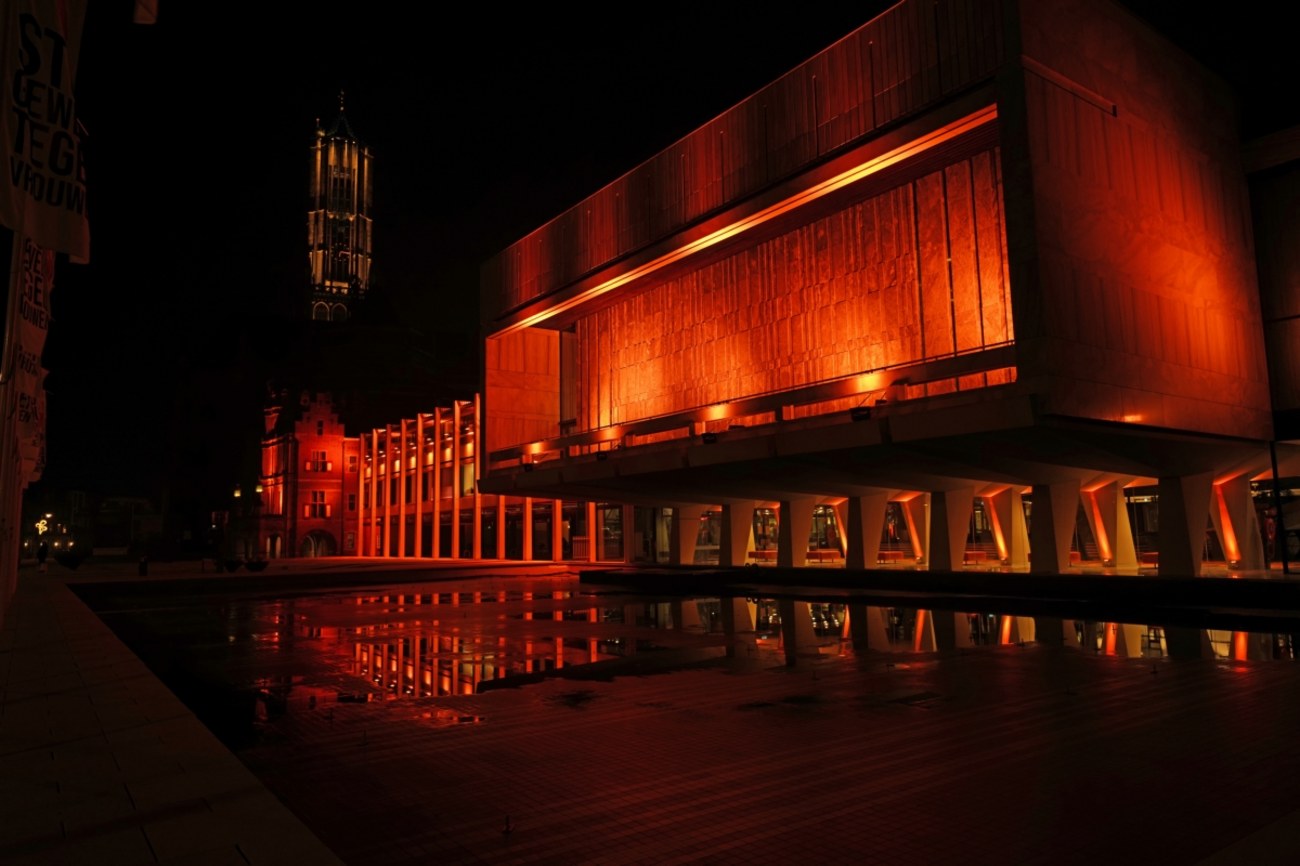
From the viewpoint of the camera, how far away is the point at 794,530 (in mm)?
31438

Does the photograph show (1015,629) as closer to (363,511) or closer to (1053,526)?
(1053,526)

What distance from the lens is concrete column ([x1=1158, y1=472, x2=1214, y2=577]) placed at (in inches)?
824

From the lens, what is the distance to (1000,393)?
65.4 ft

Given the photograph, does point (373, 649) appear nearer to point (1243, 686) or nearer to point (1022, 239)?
point (1243, 686)

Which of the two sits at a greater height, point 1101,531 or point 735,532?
point 735,532

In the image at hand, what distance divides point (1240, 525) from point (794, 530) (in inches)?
527

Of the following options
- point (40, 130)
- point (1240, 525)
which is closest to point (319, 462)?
point (1240, 525)

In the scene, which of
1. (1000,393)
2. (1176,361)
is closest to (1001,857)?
(1000,393)

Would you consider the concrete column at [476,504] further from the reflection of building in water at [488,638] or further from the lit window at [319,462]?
the reflection of building in water at [488,638]

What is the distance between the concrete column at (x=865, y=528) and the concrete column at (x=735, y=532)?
611 cm

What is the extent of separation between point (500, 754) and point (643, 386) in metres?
30.2

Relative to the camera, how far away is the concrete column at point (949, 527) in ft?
82.2

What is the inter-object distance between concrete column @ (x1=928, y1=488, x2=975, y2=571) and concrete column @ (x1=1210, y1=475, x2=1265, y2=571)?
6.97 m

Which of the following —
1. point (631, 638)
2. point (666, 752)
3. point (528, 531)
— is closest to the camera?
point (666, 752)
